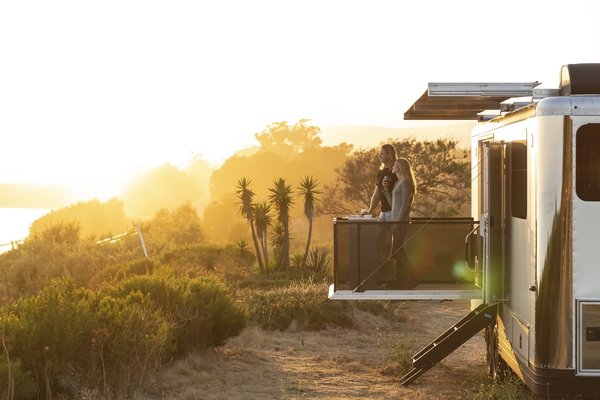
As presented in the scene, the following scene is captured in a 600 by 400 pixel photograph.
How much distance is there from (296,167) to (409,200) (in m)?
74.9

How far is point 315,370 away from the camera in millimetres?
11102

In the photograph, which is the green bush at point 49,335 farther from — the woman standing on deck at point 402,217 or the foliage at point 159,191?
the foliage at point 159,191

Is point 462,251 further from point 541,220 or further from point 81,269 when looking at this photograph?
point 81,269

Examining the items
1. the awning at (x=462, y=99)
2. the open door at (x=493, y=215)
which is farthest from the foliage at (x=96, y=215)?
the open door at (x=493, y=215)

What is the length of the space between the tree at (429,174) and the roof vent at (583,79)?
2530 cm

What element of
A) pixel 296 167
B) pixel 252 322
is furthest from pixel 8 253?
pixel 296 167

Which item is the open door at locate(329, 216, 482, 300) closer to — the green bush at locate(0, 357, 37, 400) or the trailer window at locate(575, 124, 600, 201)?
the trailer window at locate(575, 124, 600, 201)

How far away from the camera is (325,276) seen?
22719 mm

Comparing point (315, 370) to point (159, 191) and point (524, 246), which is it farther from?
point (159, 191)

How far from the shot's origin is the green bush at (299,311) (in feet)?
48.3

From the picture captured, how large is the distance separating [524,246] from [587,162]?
42.7 inches

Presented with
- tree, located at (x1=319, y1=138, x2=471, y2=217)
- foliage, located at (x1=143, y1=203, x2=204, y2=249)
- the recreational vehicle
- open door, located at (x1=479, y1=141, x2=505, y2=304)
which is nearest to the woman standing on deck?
the recreational vehicle

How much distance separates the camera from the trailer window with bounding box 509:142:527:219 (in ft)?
24.8

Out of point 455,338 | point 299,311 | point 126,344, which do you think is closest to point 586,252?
point 455,338
